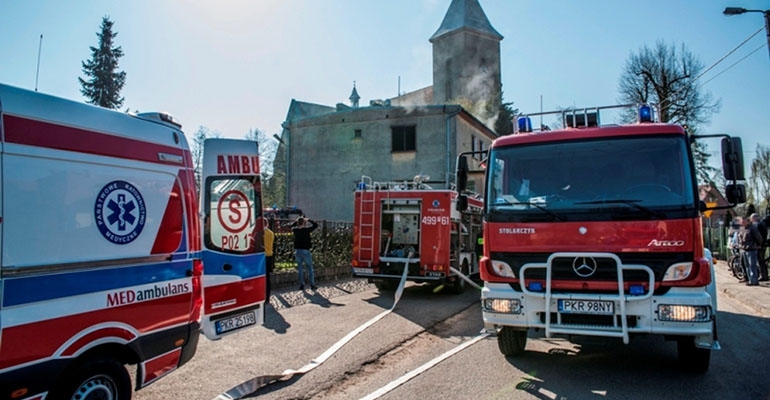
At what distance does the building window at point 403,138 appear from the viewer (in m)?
26.6

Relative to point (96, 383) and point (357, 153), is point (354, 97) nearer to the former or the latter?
point (357, 153)

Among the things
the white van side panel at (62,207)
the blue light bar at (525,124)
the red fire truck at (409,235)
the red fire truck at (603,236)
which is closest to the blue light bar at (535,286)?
the red fire truck at (603,236)

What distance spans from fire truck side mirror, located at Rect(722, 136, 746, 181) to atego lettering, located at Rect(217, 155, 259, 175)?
5257mm

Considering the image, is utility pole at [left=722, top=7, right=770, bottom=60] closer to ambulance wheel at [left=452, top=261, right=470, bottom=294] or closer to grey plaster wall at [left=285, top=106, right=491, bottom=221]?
ambulance wheel at [left=452, top=261, right=470, bottom=294]

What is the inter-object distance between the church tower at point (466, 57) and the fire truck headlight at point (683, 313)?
45421 millimetres

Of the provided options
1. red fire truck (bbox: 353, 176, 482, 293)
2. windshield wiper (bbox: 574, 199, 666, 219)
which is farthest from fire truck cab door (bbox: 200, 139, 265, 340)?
red fire truck (bbox: 353, 176, 482, 293)

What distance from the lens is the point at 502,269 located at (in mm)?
5578

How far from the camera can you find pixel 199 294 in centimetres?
480

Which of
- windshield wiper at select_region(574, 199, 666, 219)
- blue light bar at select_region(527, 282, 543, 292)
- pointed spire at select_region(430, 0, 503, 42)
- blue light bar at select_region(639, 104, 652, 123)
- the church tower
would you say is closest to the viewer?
windshield wiper at select_region(574, 199, 666, 219)

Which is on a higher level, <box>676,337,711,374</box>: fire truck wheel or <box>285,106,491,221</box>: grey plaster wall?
<box>285,106,491,221</box>: grey plaster wall

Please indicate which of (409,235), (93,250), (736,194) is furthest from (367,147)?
(93,250)

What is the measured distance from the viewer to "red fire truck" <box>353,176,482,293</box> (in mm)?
11375

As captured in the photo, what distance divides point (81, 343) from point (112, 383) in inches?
19.4

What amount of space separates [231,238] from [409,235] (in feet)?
23.4
